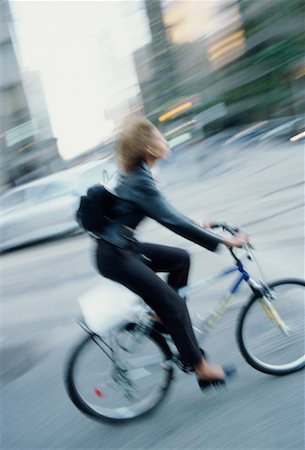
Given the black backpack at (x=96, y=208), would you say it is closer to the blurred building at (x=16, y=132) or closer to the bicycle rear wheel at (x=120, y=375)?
the bicycle rear wheel at (x=120, y=375)

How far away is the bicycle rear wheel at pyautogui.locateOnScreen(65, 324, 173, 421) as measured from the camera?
9.11ft

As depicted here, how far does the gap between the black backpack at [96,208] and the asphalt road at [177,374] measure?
1.95 ft

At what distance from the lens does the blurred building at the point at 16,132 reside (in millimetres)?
26344

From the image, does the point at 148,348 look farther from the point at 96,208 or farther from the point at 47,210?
the point at 47,210

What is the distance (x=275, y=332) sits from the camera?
306cm

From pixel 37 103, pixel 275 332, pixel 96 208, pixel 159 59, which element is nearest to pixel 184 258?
pixel 96 208

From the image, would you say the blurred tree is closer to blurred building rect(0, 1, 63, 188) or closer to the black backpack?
the black backpack

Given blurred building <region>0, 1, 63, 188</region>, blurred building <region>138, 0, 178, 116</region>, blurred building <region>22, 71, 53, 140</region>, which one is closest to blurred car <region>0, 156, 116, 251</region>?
blurred building <region>138, 0, 178, 116</region>

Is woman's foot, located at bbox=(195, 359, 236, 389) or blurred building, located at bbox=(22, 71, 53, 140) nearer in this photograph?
woman's foot, located at bbox=(195, 359, 236, 389)

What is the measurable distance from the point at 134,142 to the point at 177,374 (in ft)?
5.15

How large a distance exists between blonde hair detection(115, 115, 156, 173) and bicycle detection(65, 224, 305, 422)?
675 millimetres

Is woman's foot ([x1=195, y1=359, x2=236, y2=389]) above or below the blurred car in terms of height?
above

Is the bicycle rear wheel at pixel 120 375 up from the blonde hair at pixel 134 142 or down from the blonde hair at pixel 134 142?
down

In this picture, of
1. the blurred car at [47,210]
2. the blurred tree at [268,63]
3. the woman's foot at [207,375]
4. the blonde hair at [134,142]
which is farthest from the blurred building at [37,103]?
the woman's foot at [207,375]
